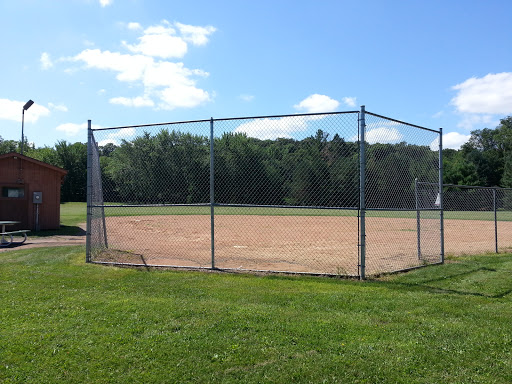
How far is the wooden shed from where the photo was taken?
1597 cm

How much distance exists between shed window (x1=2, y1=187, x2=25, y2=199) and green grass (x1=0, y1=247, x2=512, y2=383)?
10.6m

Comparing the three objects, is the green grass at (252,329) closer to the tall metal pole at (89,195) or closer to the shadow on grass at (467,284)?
the shadow on grass at (467,284)

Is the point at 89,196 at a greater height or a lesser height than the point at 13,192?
lesser

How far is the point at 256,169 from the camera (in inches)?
310

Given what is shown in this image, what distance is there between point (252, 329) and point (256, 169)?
13.2ft

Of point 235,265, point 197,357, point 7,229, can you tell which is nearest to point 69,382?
point 197,357

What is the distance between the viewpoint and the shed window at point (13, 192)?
16.1 metres

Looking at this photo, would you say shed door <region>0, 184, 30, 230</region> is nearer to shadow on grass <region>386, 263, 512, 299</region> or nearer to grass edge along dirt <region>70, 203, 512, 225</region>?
grass edge along dirt <region>70, 203, 512, 225</region>

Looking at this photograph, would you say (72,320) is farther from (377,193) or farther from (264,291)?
(377,193)

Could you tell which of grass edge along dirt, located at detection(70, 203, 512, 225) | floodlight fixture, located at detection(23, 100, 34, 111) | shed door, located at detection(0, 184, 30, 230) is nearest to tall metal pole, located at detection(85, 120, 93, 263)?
grass edge along dirt, located at detection(70, 203, 512, 225)

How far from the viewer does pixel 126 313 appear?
189 inches

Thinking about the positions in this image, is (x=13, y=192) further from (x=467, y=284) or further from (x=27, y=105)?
(x=467, y=284)

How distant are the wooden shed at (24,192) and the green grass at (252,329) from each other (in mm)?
10323

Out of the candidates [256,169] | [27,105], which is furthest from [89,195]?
[27,105]
